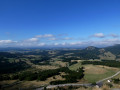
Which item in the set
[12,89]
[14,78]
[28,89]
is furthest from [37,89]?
[14,78]

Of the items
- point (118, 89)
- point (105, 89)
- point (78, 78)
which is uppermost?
point (105, 89)

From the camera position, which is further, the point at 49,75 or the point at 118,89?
the point at 49,75

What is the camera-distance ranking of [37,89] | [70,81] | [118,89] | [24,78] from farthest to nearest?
[24,78] → [70,81] → [37,89] → [118,89]

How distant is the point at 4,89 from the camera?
59.2 metres

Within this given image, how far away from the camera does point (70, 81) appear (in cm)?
7325

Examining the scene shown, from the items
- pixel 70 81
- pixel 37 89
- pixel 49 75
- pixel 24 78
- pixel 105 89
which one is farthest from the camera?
pixel 49 75

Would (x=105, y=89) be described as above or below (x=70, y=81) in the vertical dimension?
above

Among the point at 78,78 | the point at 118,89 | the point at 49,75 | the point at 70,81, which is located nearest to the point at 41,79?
the point at 49,75

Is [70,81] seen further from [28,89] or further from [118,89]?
[118,89]

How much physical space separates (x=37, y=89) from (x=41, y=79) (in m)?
24.6

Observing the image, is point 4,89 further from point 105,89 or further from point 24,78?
point 105,89

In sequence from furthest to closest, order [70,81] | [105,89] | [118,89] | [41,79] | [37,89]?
[41,79]
[70,81]
[37,89]
[118,89]
[105,89]

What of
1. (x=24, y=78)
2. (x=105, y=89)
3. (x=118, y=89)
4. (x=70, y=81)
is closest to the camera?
(x=105, y=89)

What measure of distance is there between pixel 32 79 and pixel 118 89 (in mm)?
70413
